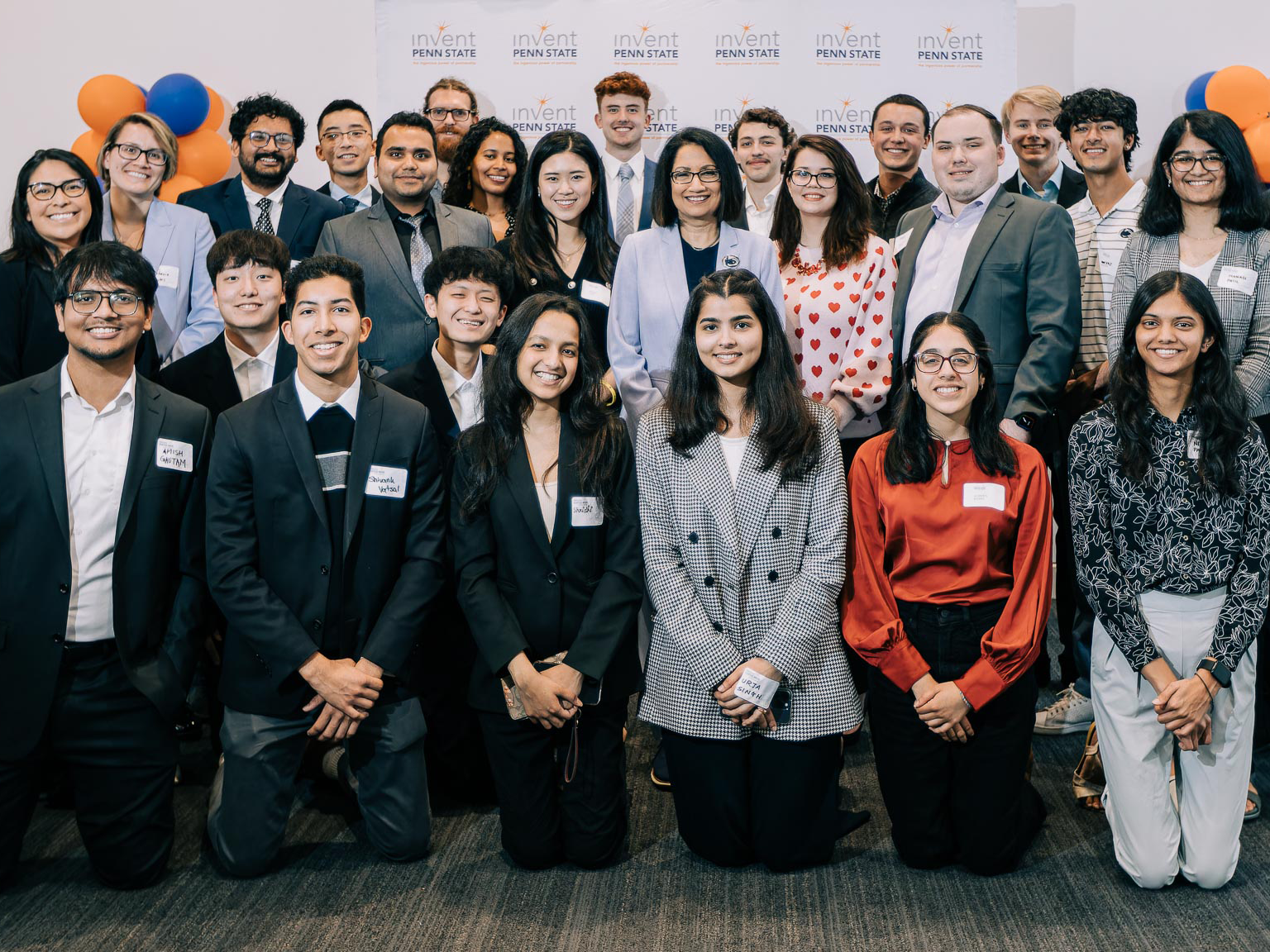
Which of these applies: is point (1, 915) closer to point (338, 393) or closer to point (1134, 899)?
point (338, 393)

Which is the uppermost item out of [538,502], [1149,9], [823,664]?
[1149,9]

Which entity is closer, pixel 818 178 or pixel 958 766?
pixel 958 766

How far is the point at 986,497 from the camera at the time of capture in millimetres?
2781

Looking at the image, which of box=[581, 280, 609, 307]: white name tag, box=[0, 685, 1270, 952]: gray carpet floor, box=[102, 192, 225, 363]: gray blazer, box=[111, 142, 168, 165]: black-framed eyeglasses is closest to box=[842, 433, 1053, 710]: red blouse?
box=[0, 685, 1270, 952]: gray carpet floor

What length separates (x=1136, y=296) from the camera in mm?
2855

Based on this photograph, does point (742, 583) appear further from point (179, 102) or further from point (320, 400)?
point (179, 102)

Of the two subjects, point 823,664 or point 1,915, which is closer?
point 1,915

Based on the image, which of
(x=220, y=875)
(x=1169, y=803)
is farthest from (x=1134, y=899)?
(x=220, y=875)

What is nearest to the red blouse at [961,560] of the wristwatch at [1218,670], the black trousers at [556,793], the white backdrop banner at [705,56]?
the wristwatch at [1218,670]

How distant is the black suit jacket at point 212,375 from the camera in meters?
3.32

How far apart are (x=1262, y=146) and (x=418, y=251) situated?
13.0 feet

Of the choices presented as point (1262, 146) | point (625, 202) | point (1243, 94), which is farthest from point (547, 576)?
point (1243, 94)

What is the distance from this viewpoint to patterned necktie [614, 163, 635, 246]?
15.9ft

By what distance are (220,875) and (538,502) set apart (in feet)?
4.07
